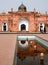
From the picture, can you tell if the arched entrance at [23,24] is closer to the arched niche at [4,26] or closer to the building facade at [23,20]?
the building facade at [23,20]

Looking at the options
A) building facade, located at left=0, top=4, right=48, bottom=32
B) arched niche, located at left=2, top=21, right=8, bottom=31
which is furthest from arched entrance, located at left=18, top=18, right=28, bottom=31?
arched niche, located at left=2, top=21, right=8, bottom=31

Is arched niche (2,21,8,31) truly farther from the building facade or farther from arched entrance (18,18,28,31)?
arched entrance (18,18,28,31)

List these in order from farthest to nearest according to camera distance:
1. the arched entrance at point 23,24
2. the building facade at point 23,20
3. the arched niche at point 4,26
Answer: the arched niche at point 4,26, the arched entrance at point 23,24, the building facade at point 23,20

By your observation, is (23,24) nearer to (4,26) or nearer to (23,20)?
(23,20)

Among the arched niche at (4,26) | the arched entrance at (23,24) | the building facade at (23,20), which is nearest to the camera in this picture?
the building facade at (23,20)

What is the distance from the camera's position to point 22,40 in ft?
46.5

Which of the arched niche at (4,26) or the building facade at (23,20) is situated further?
the arched niche at (4,26)

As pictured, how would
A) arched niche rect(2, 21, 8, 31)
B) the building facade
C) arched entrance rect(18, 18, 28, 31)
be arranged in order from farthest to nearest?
arched niche rect(2, 21, 8, 31) < arched entrance rect(18, 18, 28, 31) < the building facade

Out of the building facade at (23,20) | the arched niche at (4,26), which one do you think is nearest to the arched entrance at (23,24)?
the building facade at (23,20)

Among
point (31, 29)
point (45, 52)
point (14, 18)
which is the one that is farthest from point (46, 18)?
point (45, 52)

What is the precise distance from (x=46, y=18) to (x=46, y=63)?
19.2 metres

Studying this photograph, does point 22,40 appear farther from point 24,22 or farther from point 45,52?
point 24,22

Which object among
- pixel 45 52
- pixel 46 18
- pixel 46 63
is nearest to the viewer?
pixel 46 63

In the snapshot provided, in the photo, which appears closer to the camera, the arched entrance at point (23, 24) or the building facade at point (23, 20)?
the building facade at point (23, 20)
